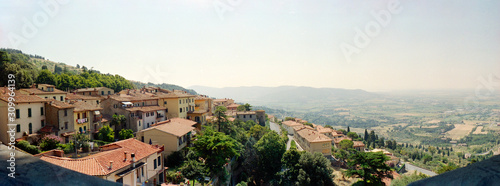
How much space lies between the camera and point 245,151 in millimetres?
27562

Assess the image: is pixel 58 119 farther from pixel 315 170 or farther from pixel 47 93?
pixel 315 170

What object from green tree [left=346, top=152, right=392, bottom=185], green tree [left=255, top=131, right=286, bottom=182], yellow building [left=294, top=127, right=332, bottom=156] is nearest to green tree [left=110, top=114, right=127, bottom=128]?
green tree [left=255, top=131, right=286, bottom=182]

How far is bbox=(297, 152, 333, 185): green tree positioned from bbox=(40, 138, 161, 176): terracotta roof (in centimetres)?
1471

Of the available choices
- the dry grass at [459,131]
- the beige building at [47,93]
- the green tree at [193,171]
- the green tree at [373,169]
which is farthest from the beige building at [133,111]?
the dry grass at [459,131]

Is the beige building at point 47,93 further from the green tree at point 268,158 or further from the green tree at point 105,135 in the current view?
the green tree at point 268,158

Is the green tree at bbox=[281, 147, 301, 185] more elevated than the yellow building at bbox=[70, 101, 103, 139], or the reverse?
the yellow building at bbox=[70, 101, 103, 139]

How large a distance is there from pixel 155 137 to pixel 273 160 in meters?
12.6

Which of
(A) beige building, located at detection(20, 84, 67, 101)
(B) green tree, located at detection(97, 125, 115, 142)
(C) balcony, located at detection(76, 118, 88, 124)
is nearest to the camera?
(C) balcony, located at detection(76, 118, 88, 124)

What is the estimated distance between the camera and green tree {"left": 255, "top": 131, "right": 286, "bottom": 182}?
87.3ft

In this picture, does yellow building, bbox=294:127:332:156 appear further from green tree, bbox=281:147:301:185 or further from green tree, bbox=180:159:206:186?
green tree, bbox=180:159:206:186

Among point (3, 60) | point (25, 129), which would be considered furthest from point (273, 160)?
point (3, 60)

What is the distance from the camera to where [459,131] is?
79.4 m

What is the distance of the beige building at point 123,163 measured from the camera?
1059cm

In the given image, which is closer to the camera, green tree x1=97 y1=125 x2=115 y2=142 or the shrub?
the shrub
